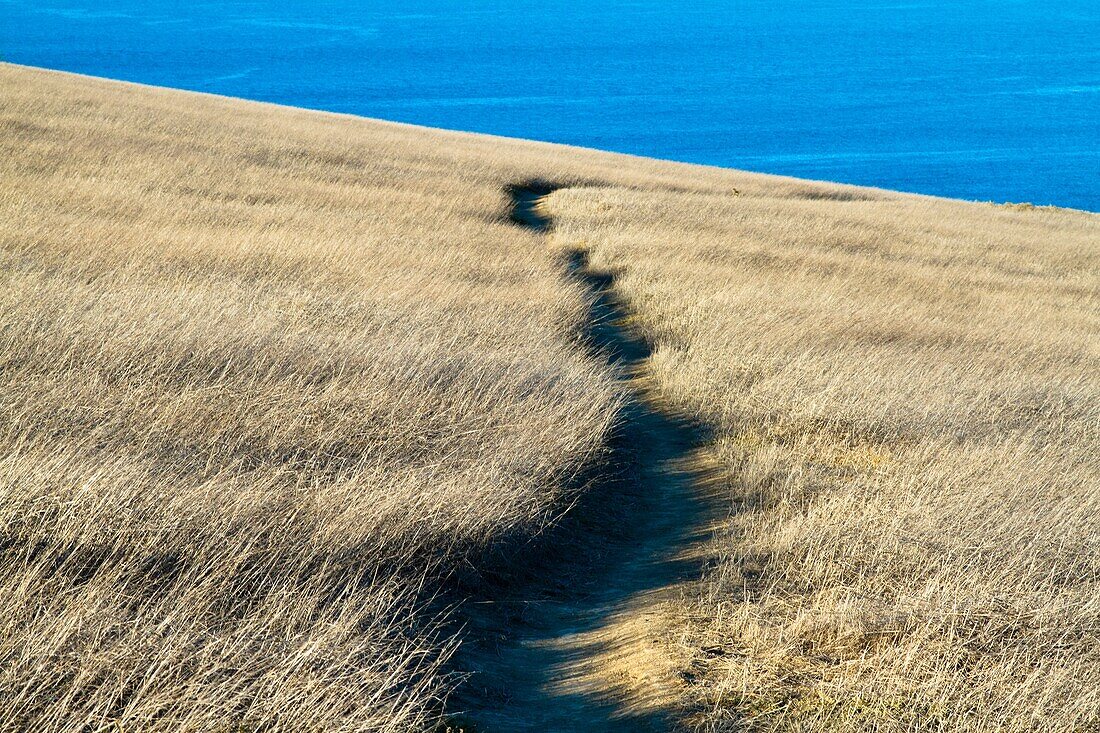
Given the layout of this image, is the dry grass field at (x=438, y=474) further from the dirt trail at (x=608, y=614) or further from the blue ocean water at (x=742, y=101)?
the blue ocean water at (x=742, y=101)

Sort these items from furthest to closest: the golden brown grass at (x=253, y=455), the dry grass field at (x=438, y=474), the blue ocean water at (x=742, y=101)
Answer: the blue ocean water at (x=742, y=101)
the dry grass field at (x=438, y=474)
the golden brown grass at (x=253, y=455)

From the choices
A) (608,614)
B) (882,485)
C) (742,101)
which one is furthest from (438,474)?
(742,101)

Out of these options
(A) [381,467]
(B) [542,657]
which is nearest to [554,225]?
(A) [381,467]

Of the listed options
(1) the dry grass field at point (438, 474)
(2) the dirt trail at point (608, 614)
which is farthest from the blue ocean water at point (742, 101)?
(2) the dirt trail at point (608, 614)

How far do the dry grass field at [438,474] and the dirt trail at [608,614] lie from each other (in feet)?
0.58

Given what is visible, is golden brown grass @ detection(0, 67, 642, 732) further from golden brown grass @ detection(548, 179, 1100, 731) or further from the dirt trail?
golden brown grass @ detection(548, 179, 1100, 731)

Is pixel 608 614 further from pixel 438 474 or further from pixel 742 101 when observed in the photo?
pixel 742 101

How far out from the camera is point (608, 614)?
5520mm

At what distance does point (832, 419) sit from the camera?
862cm

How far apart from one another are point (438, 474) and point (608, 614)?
4.60 ft

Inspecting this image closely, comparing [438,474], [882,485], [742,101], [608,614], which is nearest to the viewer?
[608,614]

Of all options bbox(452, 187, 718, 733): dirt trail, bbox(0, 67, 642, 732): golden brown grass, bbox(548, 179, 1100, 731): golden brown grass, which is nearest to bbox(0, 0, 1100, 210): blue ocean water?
bbox(548, 179, 1100, 731): golden brown grass

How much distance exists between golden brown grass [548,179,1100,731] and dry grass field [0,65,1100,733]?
27mm

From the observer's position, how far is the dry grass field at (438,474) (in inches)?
160
